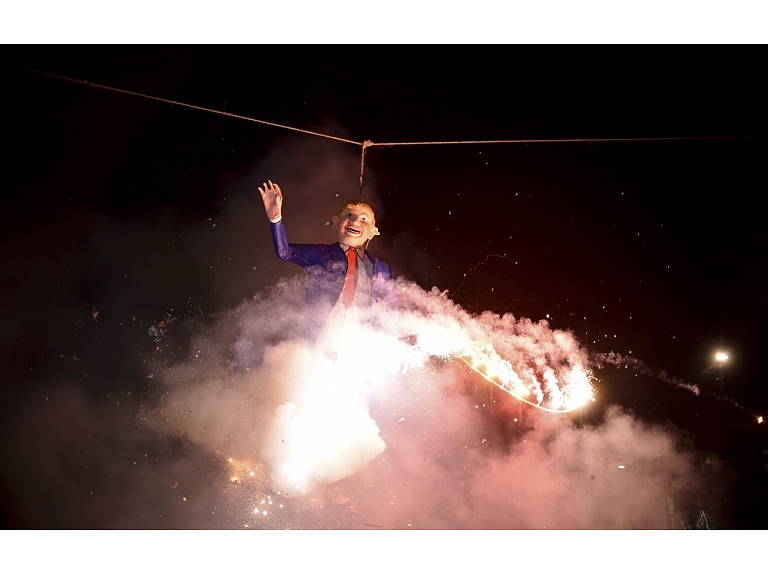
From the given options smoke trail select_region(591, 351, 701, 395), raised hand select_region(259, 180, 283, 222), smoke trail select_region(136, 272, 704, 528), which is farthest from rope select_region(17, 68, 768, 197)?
smoke trail select_region(591, 351, 701, 395)

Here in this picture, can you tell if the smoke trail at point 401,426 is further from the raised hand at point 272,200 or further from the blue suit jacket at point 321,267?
the raised hand at point 272,200

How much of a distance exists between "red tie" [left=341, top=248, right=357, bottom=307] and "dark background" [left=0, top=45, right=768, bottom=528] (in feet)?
2.25

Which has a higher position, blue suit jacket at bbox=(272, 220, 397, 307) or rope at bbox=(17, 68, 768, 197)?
rope at bbox=(17, 68, 768, 197)

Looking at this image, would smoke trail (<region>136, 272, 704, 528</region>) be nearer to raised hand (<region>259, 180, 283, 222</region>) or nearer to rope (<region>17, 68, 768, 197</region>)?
raised hand (<region>259, 180, 283, 222</region>)

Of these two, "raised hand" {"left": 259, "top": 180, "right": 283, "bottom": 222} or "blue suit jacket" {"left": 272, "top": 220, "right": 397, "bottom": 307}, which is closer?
"raised hand" {"left": 259, "top": 180, "right": 283, "bottom": 222}

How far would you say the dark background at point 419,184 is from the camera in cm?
445

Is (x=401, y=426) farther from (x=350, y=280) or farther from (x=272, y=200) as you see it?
(x=272, y=200)

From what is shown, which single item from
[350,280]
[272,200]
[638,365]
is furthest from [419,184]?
[638,365]

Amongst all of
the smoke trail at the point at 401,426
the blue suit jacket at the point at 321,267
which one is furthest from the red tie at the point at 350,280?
the smoke trail at the point at 401,426

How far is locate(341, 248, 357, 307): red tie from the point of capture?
4520mm

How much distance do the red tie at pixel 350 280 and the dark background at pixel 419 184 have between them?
68 centimetres

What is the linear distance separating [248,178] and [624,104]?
2.91 meters

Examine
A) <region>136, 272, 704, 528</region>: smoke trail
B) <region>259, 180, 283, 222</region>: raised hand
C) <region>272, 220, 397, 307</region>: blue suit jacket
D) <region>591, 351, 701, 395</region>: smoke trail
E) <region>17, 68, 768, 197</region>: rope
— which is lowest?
<region>136, 272, 704, 528</region>: smoke trail

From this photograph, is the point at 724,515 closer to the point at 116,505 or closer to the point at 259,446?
the point at 259,446
